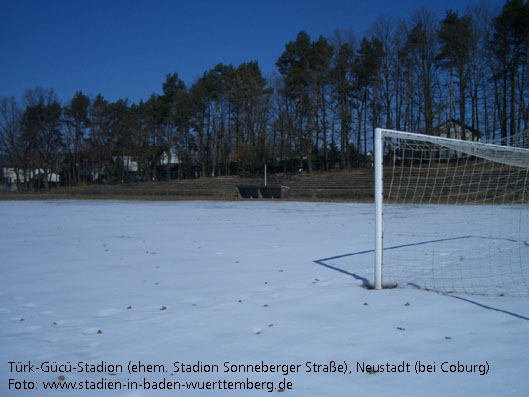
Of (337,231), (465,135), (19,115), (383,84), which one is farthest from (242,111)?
(337,231)

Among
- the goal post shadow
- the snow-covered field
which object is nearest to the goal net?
the goal post shadow

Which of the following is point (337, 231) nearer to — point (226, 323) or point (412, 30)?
point (226, 323)

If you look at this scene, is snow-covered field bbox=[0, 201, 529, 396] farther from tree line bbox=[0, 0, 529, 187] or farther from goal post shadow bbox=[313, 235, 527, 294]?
tree line bbox=[0, 0, 529, 187]

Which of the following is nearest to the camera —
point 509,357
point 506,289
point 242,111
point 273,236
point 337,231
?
point 509,357

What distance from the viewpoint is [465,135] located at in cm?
3922

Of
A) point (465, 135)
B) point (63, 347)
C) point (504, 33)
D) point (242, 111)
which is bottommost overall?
point (63, 347)

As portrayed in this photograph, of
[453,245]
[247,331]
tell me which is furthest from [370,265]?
[247,331]

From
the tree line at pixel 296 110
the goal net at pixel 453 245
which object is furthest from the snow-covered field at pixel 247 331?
the tree line at pixel 296 110

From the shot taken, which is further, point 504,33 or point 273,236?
point 504,33

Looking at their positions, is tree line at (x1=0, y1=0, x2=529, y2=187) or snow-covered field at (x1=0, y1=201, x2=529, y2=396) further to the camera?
tree line at (x1=0, y1=0, x2=529, y2=187)

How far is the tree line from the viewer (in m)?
36.9

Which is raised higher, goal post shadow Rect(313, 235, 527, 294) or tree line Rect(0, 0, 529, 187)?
tree line Rect(0, 0, 529, 187)

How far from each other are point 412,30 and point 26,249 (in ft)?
135

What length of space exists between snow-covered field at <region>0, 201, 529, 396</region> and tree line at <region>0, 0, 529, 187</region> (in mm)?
36915
